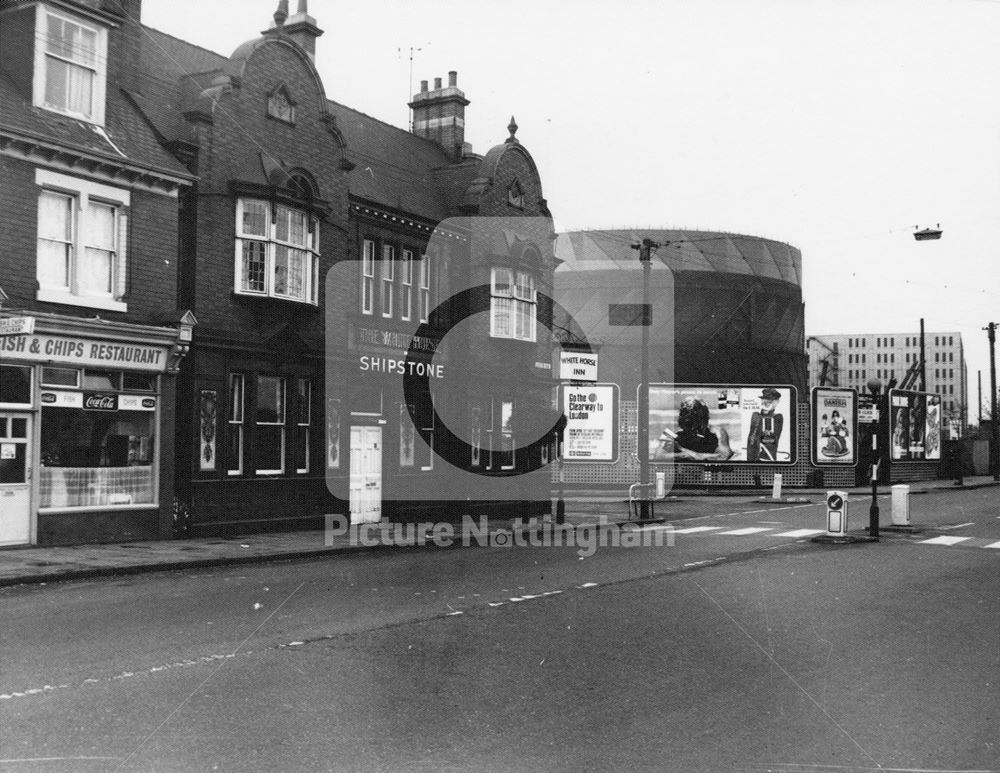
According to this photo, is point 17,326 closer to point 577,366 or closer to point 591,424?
point 577,366

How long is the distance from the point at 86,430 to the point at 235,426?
3702 millimetres

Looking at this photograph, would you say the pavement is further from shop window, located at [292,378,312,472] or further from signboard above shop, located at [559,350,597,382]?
signboard above shop, located at [559,350,597,382]

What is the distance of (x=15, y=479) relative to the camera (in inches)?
712

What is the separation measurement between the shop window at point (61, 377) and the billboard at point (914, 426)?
154 feet

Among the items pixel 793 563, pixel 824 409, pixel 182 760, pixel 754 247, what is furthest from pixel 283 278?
pixel 754 247

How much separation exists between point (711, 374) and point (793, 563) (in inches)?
2413

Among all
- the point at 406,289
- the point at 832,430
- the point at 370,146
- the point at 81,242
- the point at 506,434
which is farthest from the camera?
the point at 832,430

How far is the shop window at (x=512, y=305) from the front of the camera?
2966cm

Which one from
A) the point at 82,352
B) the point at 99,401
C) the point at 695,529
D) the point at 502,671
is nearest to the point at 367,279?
the point at 99,401

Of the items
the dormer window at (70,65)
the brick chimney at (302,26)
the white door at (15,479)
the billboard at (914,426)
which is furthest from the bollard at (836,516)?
the billboard at (914,426)

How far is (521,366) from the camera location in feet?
101

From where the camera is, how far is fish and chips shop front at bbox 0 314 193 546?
18.1 meters

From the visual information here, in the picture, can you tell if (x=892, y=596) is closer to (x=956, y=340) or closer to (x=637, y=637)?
(x=637, y=637)

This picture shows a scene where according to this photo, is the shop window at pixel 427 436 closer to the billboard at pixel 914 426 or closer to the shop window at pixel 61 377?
the shop window at pixel 61 377
